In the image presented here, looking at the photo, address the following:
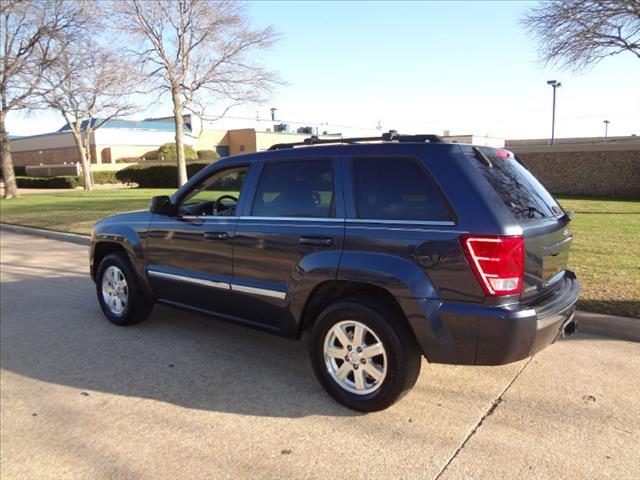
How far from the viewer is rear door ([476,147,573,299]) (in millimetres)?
3209

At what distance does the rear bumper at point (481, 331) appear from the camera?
119 inches

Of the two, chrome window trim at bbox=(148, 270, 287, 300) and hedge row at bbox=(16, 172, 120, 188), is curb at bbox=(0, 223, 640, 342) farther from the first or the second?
hedge row at bbox=(16, 172, 120, 188)

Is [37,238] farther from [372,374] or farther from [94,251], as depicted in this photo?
[372,374]

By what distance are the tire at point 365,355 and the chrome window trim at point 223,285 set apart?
17.3 inches

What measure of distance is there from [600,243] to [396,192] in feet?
22.6

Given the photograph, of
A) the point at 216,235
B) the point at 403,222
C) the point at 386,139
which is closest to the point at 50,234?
the point at 216,235

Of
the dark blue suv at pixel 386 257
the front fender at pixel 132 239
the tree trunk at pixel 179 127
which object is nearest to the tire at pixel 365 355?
the dark blue suv at pixel 386 257

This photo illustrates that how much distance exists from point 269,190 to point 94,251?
2.70 m

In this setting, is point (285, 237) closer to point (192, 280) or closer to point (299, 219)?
point (299, 219)

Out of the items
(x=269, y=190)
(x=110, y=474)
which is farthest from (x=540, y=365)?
(x=110, y=474)

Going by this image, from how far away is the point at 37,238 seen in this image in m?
12.6

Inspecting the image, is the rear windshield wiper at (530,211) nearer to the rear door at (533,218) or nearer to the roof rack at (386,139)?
the rear door at (533,218)

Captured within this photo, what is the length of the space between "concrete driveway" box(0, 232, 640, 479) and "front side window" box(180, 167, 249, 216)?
1.26 m

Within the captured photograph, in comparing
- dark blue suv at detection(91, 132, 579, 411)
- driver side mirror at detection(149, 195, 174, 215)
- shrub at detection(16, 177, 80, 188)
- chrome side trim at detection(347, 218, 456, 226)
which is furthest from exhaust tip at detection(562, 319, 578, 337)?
shrub at detection(16, 177, 80, 188)
